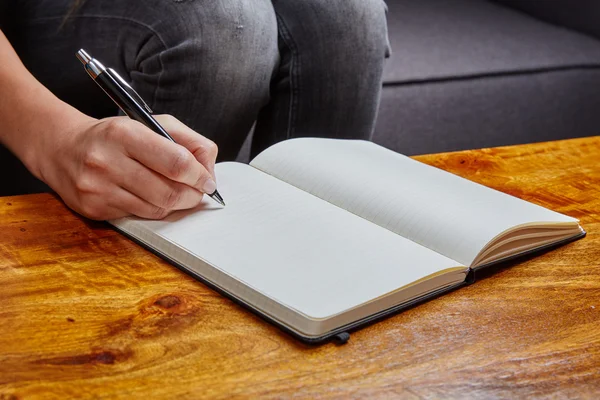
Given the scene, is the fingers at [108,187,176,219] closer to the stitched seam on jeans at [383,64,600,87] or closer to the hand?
the hand

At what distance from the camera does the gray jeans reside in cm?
93

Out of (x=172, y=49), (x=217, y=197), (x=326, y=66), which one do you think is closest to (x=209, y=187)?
(x=217, y=197)

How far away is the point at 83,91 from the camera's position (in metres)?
1.02

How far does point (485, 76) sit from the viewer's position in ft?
4.96

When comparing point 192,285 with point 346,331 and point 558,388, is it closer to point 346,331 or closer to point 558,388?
point 346,331

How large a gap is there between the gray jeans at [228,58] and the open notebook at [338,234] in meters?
0.25

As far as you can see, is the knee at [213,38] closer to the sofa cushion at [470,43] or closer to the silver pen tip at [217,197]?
the silver pen tip at [217,197]

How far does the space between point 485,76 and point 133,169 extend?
106 centimetres

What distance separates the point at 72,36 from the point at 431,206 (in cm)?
54

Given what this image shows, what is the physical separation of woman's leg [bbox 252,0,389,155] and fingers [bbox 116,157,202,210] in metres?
0.45

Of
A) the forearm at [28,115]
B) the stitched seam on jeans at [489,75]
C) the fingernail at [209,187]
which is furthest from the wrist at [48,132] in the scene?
the stitched seam on jeans at [489,75]

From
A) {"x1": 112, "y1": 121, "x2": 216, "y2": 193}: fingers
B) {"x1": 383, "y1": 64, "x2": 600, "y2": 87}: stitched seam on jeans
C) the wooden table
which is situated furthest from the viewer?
{"x1": 383, "y1": 64, "x2": 600, "y2": 87}: stitched seam on jeans

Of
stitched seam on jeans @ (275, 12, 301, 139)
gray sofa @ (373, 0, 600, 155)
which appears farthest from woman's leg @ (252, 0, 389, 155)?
gray sofa @ (373, 0, 600, 155)

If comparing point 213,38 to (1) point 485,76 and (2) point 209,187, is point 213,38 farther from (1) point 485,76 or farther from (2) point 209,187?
(1) point 485,76
